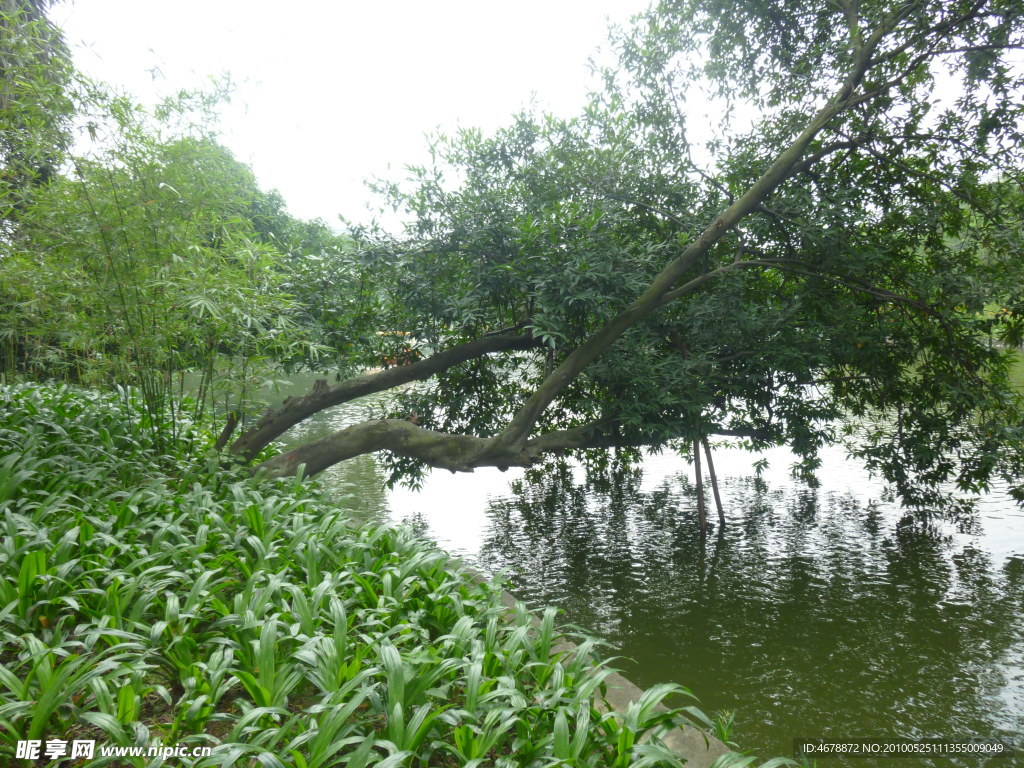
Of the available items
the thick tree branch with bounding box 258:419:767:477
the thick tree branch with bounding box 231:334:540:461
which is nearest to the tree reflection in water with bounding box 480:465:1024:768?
the thick tree branch with bounding box 258:419:767:477

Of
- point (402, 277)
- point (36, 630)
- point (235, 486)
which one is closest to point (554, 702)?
point (36, 630)

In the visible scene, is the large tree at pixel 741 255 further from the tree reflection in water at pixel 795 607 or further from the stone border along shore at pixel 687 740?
the stone border along shore at pixel 687 740

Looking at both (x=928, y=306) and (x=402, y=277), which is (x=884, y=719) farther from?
(x=402, y=277)

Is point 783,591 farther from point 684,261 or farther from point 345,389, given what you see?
point 345,389

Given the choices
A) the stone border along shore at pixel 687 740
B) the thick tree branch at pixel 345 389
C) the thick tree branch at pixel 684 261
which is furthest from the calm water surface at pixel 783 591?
the thick tree branch at pixel 345 389

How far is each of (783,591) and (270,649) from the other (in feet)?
15.9

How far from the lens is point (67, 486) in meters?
3.72

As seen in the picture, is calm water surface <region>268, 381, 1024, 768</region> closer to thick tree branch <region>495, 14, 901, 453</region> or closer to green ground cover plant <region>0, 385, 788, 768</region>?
green ground cover plant <region>0, 385, 788, 768</region>

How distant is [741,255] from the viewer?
587 centimetres

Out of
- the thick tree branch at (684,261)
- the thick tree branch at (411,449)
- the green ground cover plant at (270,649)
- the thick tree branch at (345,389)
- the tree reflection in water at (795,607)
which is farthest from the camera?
the thick tree branch at (345,389)

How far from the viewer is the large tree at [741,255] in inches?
212

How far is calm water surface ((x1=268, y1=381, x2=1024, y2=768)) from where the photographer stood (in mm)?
4051

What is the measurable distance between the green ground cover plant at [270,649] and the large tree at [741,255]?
2144 mm

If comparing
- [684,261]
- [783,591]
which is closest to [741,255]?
[684,261]
